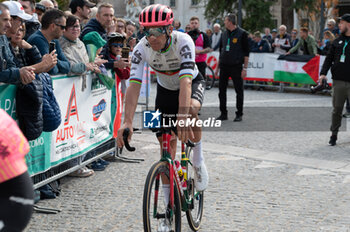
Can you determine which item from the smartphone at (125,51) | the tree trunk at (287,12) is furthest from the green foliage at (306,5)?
the smartphone at (125,51)

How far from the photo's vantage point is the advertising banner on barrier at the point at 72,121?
18.1 feet

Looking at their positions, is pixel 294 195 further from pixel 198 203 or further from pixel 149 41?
pixel 149 41

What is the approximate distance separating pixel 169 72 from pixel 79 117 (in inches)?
94.6

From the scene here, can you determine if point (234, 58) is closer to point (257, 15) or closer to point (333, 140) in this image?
point (333, 140)

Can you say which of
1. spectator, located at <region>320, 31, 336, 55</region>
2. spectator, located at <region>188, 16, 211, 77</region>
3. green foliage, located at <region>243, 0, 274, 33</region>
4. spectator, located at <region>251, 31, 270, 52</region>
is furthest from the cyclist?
green foliage, located at <region>243, 0, 274, 33</region>

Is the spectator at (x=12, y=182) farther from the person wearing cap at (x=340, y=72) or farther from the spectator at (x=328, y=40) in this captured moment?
the spectator at (x=328, y=40)

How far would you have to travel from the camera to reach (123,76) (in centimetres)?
813

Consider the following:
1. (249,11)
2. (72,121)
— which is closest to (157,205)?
(72,121)

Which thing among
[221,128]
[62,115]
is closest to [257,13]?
[221,128]

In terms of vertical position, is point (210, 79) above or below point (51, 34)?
below

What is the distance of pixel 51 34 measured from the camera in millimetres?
6215

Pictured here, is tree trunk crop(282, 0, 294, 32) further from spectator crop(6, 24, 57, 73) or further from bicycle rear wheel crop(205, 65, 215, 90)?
spectator crop(6, 24, 57, 73)

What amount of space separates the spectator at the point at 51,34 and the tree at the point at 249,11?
28.5 metres

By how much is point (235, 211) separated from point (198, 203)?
1.75 ft
